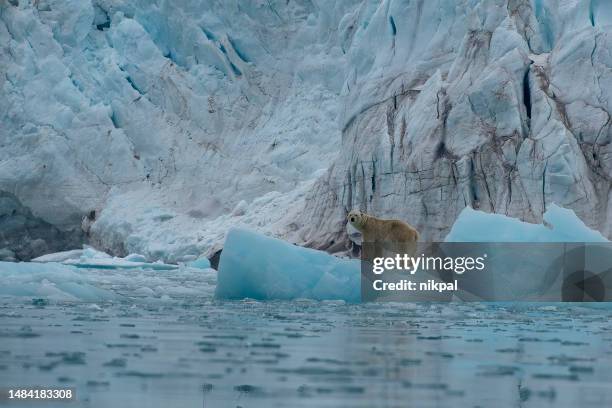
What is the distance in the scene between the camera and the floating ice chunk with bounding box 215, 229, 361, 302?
28.1 ft

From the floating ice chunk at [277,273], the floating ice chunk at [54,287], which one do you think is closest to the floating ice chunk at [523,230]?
the floating ice chunk at [277,273]

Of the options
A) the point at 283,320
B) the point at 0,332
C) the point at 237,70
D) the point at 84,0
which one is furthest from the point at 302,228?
the point at 0,332

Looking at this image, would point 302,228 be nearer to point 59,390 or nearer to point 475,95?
point 475,95

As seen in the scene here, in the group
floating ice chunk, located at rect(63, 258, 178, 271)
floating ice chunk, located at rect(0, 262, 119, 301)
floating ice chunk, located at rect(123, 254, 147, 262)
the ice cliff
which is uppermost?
the ice cliff

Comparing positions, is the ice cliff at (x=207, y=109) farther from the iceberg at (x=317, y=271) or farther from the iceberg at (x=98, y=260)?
the iceberg at (x=317, y=271)

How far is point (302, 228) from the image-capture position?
1933 cm

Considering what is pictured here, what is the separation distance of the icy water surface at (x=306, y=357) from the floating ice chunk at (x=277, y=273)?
1498 mm

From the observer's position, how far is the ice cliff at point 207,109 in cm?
1833

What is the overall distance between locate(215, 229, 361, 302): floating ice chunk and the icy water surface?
4.92 feet

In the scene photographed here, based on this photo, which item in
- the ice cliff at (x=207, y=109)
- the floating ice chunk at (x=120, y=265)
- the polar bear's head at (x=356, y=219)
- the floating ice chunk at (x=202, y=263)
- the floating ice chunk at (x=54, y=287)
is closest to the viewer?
the floating ice chunk at (x=54, y=287)

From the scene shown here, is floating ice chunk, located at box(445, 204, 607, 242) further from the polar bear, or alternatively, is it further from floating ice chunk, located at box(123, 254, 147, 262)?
floating ice chunk, located at box(123, 254, 147, 262)

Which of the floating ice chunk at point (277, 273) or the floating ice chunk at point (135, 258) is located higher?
the floating ice chunk at point (135, 258)

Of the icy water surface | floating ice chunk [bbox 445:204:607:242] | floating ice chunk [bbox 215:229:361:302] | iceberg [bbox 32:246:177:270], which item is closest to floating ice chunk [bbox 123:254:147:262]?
iceberg [bbox 32:246:177:270]

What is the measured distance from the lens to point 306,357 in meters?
4.04
